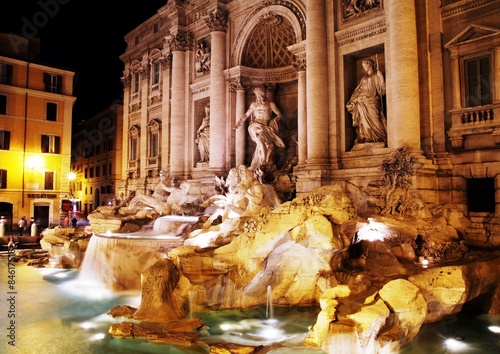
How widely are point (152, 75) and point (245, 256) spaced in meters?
17.2

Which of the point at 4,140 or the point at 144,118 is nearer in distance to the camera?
the point at 144,118

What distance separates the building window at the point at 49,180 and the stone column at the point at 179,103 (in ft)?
38.2

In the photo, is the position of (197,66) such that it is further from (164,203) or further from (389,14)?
(389,14)

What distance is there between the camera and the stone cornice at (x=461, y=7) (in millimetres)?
11227

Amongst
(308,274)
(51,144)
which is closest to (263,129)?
(308,274)

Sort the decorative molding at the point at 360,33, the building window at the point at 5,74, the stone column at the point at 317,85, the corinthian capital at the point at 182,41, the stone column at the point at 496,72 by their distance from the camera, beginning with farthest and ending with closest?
the building window at the point at 5,74 < the corinthian capital at the point at 182,41 < the stone column at the point at 317,85 < the decorative molding at the point at 360,33 < the stone column at the point at 496,72

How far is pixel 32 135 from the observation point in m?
27.1

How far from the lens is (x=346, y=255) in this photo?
355 inches

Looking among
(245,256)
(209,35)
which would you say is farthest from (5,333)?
(209,35)

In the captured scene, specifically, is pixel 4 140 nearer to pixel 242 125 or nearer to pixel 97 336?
pixel 242 125

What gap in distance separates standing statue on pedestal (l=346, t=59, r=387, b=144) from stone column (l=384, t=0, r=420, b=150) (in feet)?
3.26

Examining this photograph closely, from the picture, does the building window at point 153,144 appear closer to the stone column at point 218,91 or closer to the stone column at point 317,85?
the stone column at point 218,91

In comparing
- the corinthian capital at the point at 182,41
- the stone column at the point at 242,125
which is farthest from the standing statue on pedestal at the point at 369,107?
the corinthian capital at the point at 182,41

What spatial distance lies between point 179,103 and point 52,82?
41.9 ft
